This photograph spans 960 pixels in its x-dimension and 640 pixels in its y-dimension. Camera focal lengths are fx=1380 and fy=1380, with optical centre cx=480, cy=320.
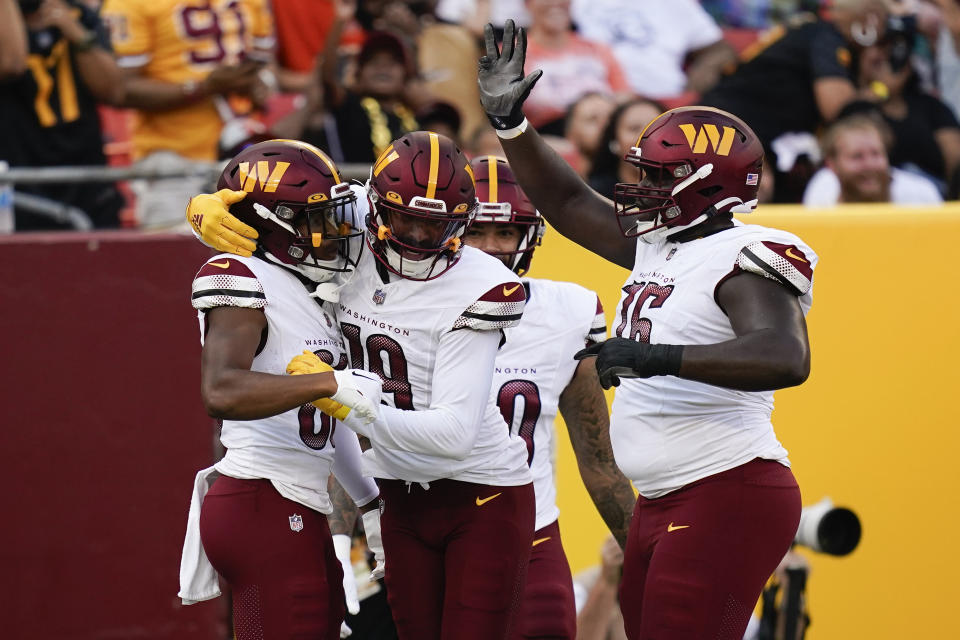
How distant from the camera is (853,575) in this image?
5.54m

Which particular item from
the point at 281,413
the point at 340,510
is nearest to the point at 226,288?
the point at 281,413

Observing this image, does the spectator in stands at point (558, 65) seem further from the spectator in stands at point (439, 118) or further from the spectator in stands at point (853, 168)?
the spectator in stands at point (853, 168)

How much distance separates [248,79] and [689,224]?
353 centimetres

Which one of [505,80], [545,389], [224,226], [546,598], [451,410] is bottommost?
[546,598]

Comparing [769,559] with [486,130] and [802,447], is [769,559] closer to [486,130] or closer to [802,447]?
[802,447]

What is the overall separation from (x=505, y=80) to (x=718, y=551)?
5.01 ft

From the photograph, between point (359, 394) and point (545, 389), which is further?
point (545, 389)

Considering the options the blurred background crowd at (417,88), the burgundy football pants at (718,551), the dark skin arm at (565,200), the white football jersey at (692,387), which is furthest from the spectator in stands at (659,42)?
the burgundy football pants at (718,551)

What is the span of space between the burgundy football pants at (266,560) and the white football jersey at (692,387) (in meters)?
0.89

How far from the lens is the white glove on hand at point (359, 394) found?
3309 mm

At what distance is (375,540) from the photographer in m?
3.86

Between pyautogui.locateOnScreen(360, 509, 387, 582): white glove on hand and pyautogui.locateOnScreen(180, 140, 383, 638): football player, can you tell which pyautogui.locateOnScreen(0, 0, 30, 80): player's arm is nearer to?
pyautogui.locateOnScreen(180, 140, 383, 638): football player

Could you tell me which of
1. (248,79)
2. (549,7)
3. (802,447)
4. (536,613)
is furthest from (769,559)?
(549,7)

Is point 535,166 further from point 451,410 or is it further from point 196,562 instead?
point 196,562
